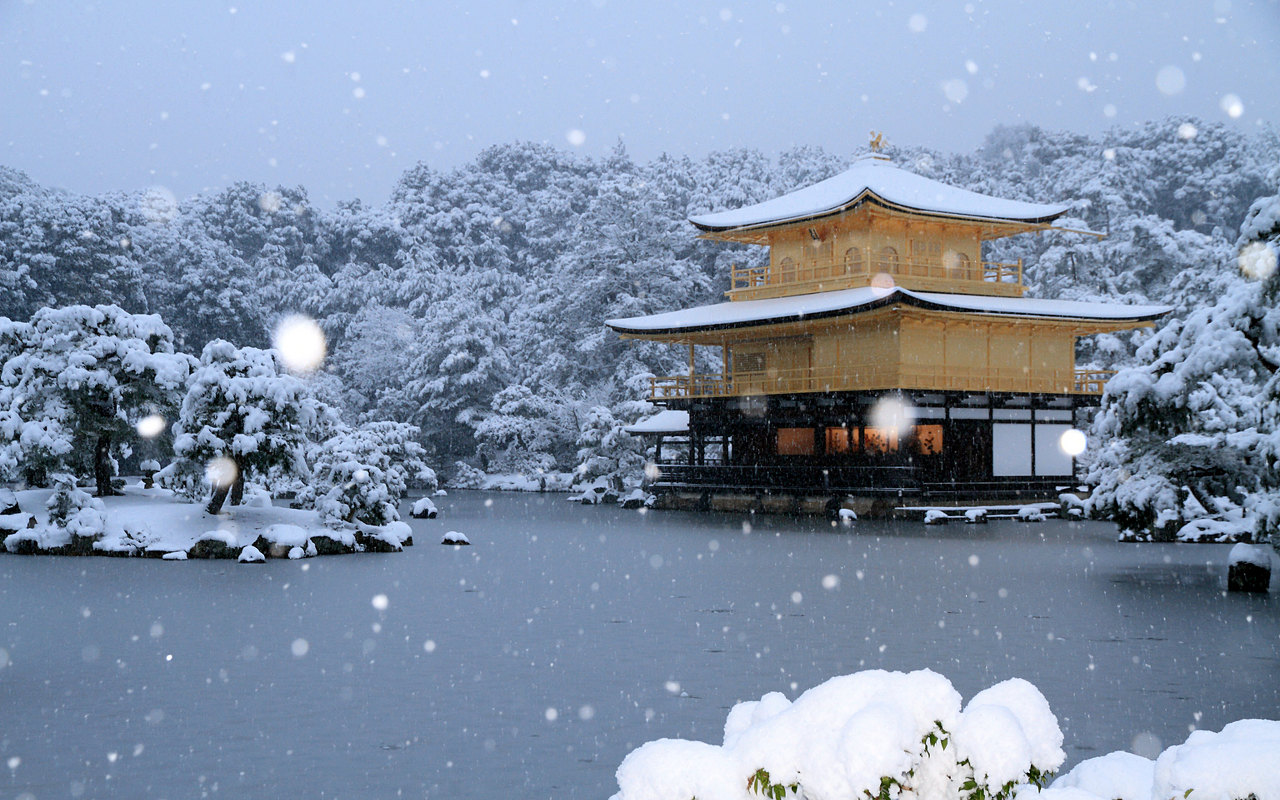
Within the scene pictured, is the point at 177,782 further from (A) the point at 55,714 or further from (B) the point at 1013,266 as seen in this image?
(B) the point at 1013,266

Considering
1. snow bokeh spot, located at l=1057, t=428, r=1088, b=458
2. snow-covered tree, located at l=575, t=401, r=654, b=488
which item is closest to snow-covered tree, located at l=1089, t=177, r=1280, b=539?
snow bokeh spot, located at l=1057, t=428, r=1088, b=458

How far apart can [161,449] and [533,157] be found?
63263 millimetres

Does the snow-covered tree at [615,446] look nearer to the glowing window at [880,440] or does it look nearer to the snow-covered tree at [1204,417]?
the glowing window at [880,440]

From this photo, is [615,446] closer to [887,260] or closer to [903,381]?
[887,260]

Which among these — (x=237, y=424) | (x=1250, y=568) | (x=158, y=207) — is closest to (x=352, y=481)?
(x=237, y=424)

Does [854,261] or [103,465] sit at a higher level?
[854,261]

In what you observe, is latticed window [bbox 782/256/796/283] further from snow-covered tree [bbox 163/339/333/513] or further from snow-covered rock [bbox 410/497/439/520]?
snow-covered tree [bbox 163/339/333/513]

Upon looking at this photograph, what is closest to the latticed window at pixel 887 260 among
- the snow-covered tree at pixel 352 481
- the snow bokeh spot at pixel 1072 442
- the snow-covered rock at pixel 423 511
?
the snow bokeh spot at pixel 1072 442

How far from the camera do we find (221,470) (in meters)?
24.3

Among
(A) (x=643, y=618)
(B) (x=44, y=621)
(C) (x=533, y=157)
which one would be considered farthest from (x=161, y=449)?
(C) (x=533, y=157)

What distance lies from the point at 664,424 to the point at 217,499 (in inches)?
792

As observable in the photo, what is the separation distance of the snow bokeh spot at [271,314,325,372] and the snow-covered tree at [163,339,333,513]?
3799 centimetres

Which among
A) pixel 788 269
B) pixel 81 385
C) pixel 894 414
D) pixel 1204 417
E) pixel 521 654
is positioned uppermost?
pixel 788 269

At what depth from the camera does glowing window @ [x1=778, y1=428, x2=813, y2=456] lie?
4012 cm
